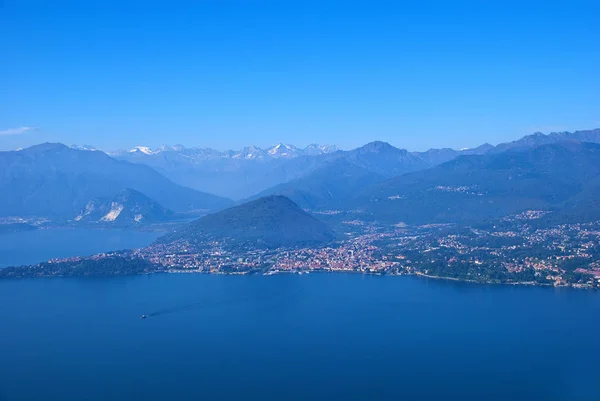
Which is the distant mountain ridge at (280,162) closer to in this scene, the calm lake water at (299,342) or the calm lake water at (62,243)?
the calm lake water at (62,243)

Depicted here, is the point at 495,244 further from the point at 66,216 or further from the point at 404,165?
the point at 404,165

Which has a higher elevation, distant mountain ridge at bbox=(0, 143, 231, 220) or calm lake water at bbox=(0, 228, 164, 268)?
distant mountain ridge at bbox=(0, 143, 231, 220)

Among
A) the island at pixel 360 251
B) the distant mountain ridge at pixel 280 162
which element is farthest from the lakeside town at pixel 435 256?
the distant mountain ridge at pixel 280 162

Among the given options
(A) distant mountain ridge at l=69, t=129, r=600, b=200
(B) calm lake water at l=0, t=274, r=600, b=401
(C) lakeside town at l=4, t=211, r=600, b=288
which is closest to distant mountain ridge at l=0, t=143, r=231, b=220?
(A) distant mountain ridge at l=69, t=129, r=600, b=200

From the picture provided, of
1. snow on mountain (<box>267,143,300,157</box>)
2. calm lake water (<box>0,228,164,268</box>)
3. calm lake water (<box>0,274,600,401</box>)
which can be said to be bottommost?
calm lake water (<box>0,274,600,401</box>)

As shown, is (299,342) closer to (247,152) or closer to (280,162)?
(280,162)

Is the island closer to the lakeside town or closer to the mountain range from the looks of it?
the lakeside town

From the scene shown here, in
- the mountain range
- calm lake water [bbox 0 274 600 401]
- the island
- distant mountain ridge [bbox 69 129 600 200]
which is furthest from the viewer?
distant mountain ridge [bbox 69 129 600 200]
